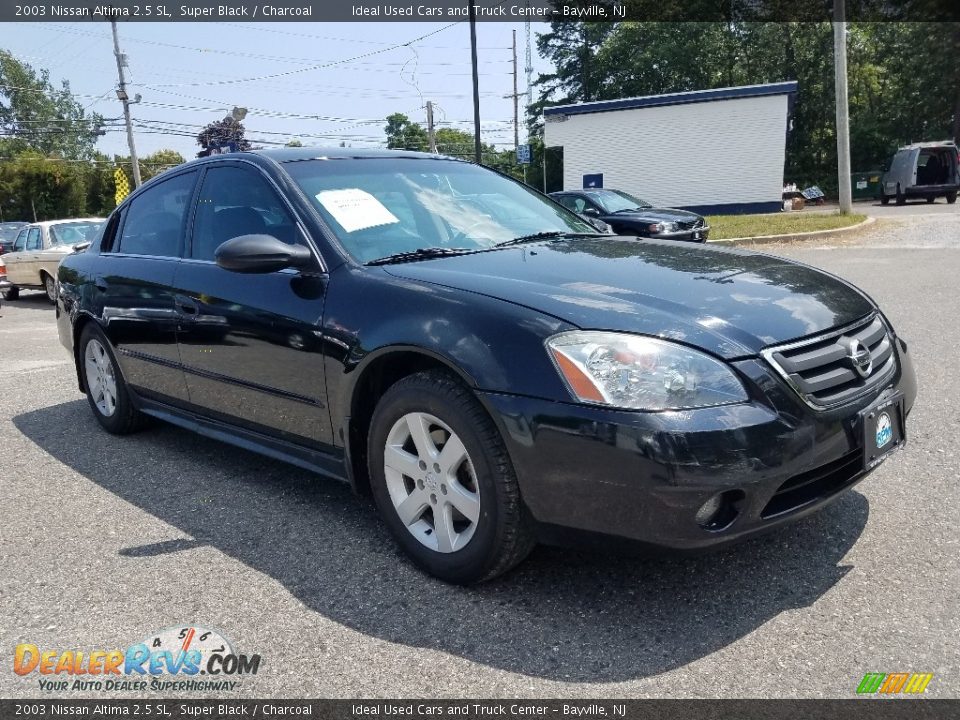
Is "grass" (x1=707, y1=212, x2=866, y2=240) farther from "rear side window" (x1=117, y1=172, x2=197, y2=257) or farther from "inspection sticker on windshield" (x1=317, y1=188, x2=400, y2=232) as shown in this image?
"inspection sticker on windshield" (x1=317, y1=188, x2=400, y2=232)

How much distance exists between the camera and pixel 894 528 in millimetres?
3035

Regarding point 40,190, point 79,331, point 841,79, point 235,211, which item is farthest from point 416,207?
point 40,190

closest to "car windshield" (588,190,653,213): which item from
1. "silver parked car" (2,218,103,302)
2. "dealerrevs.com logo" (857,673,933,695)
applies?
"silver parked car" (2,218,103,302)

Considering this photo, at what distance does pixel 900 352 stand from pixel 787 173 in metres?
43.8

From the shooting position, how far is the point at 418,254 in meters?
3.21

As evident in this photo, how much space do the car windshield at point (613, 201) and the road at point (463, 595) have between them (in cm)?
1085

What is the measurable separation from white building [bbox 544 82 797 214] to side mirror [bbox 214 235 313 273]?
25.2 m

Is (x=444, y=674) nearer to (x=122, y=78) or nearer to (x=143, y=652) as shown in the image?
(x=143, y=652)

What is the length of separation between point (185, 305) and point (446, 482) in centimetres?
188

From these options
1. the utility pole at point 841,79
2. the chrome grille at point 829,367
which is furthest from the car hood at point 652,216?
the chrome grille at point 829,367

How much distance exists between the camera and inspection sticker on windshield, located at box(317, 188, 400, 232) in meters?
3.33

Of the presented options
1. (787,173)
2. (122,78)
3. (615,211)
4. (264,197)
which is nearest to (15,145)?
(122,78)

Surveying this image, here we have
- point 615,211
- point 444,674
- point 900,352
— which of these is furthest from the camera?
point 615,211

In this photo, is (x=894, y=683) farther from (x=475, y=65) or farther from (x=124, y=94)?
(x=124, y=94)
